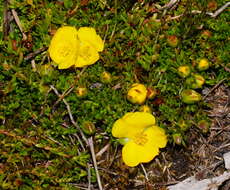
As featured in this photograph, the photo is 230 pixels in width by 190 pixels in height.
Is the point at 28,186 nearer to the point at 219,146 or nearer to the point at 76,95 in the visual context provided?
the point at 76,95

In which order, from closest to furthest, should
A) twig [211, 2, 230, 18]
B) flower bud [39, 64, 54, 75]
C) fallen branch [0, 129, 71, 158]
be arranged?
fallen branch [0, 129, 71, 158], flower bud [39, 64, 54, 75], twig [211, 2, 230, 18]

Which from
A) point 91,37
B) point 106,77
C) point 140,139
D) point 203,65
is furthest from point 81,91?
point 203,65

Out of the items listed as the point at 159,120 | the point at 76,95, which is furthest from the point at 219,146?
the point at 76,95

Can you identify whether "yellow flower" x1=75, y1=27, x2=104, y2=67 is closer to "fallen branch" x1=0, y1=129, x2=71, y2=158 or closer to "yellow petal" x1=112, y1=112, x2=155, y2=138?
"yellow petal" x1=112, y1=112, x2=155, y2=138

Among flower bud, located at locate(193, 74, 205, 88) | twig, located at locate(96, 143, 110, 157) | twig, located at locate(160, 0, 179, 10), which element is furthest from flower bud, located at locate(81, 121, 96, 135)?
twig, located at locate(160, 0, 179, 10)

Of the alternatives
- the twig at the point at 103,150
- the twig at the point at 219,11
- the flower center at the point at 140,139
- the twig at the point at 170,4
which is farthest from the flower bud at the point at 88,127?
the twig at the point at 219,11

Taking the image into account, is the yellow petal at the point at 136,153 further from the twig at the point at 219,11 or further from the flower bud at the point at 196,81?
the twig at the point at 219,11

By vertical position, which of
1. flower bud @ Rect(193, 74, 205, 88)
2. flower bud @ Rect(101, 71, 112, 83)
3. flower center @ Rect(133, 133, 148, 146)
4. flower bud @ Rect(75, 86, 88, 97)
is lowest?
flower center @ Rect(133, 133, 148, 146)

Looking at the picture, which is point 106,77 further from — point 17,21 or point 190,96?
point 17,21
